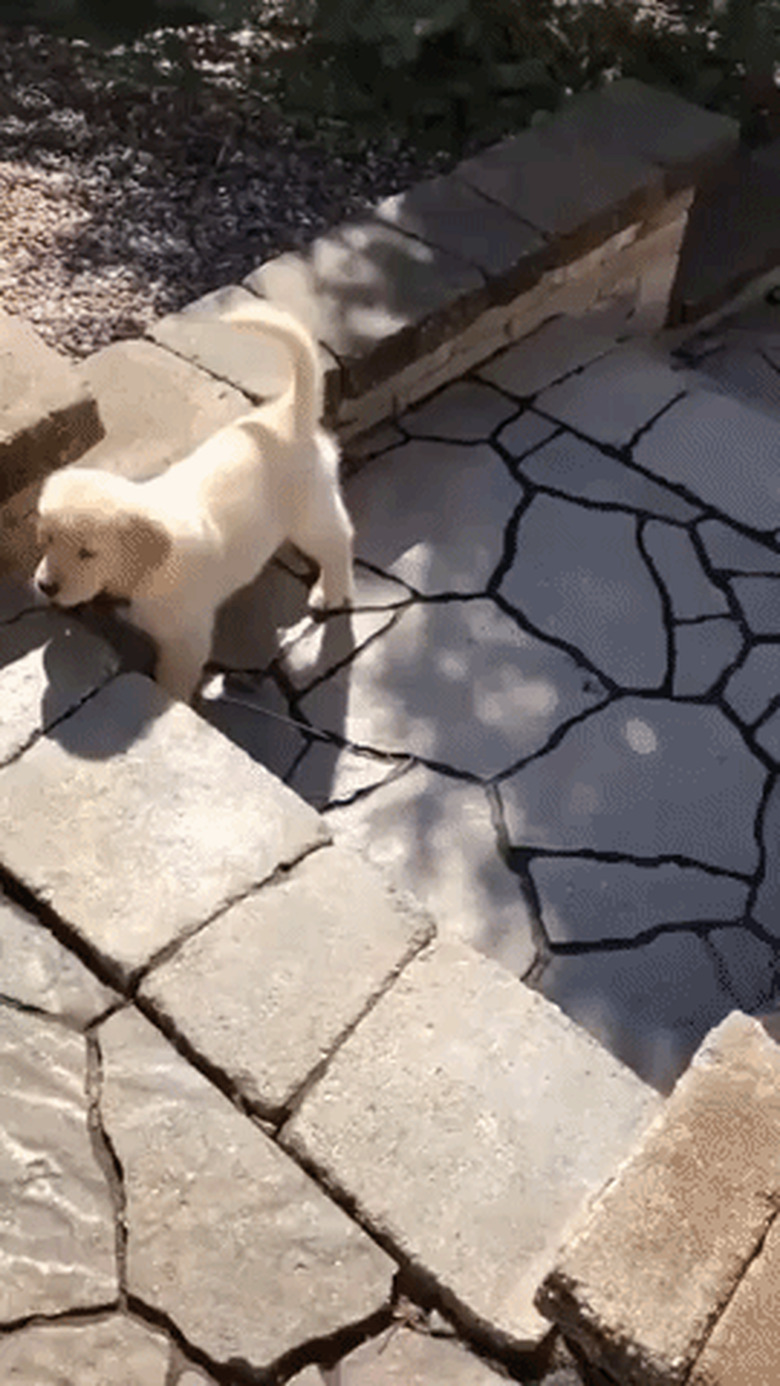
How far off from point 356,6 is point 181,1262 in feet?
16.9

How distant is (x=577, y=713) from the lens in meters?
4.17

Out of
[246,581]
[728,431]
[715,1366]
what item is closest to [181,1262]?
[715,1366]

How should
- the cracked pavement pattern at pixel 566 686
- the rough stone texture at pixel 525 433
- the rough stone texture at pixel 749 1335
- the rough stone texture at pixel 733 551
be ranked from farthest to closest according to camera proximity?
1. the rough stone texture at pixel 525 433
2. the rough stone texture at pixel 733 551
3. the cracked pavement pattern at pixel 566 686
4. the rough stone texture at pixel 749 1335

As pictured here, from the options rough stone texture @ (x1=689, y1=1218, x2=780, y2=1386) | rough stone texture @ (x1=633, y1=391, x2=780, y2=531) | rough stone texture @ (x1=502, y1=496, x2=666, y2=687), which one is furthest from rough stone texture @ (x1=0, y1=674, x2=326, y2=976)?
rough stone texture @ (x1=633, y1=391, x2=780, y2=531)

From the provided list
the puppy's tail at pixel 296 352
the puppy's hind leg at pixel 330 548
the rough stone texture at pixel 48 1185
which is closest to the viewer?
the rough stone texture at pixel 48 1185

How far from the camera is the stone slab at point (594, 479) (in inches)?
188

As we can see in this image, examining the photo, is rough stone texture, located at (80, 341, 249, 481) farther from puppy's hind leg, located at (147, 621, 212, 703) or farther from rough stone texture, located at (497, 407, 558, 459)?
rough stone texture, located at (497, 407, 558, 459)

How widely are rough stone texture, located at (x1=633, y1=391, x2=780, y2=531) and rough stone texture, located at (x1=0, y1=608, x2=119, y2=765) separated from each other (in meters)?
2.34

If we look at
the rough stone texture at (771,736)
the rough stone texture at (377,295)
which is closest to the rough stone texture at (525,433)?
the rough stone texture at (377,295)

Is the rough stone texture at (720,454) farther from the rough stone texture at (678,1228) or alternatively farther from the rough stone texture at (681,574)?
the rough stone texture at (678,1228)

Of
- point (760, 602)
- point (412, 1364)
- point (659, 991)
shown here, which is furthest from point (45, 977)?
point (760, 602)

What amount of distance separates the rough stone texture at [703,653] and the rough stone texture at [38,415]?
195cm

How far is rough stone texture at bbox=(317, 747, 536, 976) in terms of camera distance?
367 centimetres

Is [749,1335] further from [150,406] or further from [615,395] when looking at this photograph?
[615,395]
